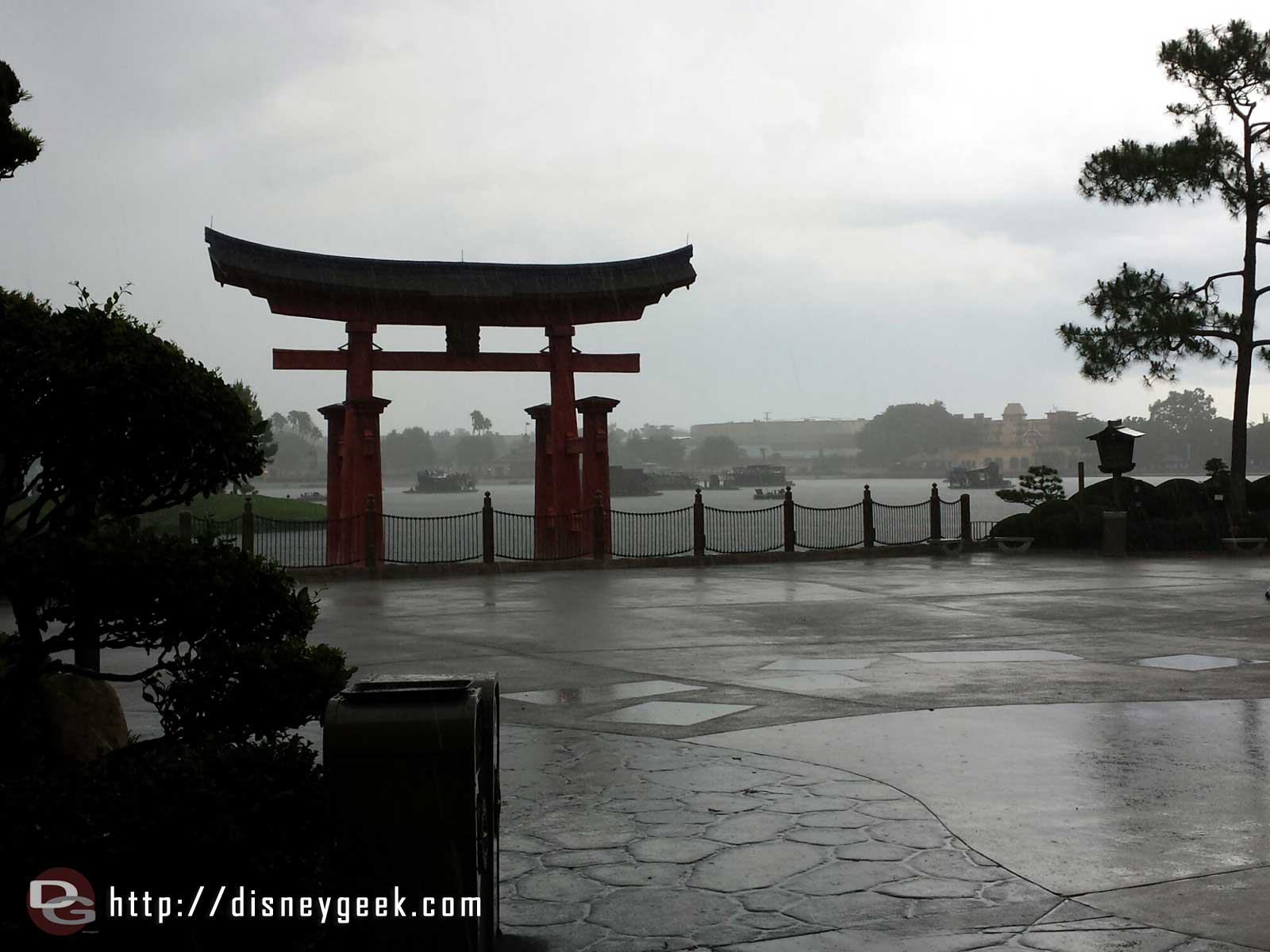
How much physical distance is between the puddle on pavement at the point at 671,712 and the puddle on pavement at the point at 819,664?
167 cm

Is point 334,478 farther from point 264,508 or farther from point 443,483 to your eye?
point 443,483

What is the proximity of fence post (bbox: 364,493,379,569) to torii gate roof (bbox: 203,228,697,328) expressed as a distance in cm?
427

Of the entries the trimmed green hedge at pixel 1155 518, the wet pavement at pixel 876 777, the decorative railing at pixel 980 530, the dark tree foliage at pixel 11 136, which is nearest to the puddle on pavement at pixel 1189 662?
the wet pavement at pixel 876 777

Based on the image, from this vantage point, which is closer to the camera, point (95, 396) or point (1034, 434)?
point (95, 396)

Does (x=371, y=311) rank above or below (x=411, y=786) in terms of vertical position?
above

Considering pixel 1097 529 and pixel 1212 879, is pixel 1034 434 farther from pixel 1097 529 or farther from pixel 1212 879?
pixel 1212 879

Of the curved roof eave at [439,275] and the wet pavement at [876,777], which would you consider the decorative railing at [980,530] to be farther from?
the wet pavement at [876,777]

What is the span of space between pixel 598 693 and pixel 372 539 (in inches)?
498

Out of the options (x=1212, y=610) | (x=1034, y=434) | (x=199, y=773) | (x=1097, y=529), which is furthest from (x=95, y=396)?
(x=1034, y=434)

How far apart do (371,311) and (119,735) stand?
18419 millimetres

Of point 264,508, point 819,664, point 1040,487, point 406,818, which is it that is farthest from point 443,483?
point 406,818

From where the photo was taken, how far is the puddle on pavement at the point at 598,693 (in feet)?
25.9

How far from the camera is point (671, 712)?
24.2ft

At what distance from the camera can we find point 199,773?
3273 millimetres
